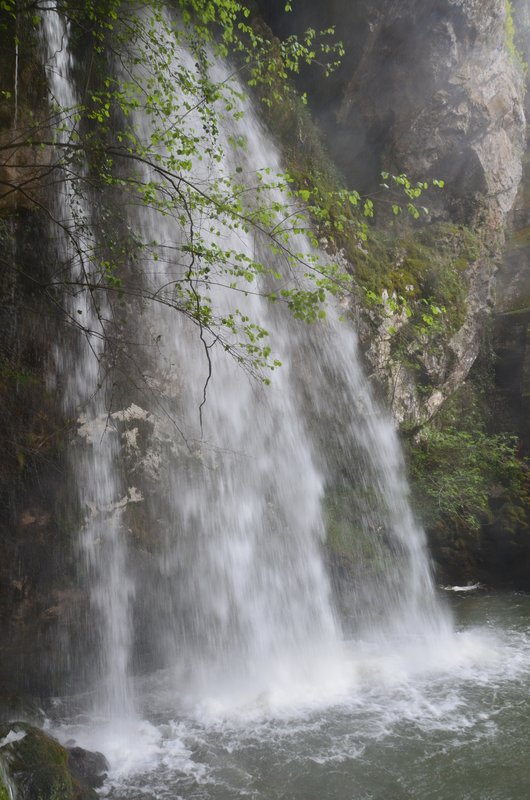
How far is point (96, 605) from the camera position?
647 cm

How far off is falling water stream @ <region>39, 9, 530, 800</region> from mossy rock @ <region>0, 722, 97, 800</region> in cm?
57

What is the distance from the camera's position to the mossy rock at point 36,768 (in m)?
4.04

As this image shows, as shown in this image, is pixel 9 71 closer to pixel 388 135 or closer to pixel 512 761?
pixel 388 135

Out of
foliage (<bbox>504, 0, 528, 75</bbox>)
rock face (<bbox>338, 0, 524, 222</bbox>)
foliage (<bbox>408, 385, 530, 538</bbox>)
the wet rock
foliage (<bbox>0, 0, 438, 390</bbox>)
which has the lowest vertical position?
the wet rock

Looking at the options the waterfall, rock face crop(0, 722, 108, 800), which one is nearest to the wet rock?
rock face crop(0, 722, 108, 800)

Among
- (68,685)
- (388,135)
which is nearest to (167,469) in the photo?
(68,685)

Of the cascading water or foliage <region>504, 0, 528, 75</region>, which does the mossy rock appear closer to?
the cascading water

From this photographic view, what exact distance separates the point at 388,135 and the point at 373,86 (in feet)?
2.95

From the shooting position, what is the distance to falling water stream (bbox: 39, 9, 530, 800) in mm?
5109

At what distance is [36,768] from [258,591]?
140 inches

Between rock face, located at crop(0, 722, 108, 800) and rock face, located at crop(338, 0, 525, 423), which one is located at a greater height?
rock face, located at crop(338, 0, 525, 423)

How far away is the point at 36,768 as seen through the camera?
4141 mm

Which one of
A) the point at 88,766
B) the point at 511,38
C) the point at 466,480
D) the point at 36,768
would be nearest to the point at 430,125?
the point at 511,38

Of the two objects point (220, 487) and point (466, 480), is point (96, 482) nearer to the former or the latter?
point (220, 487)
